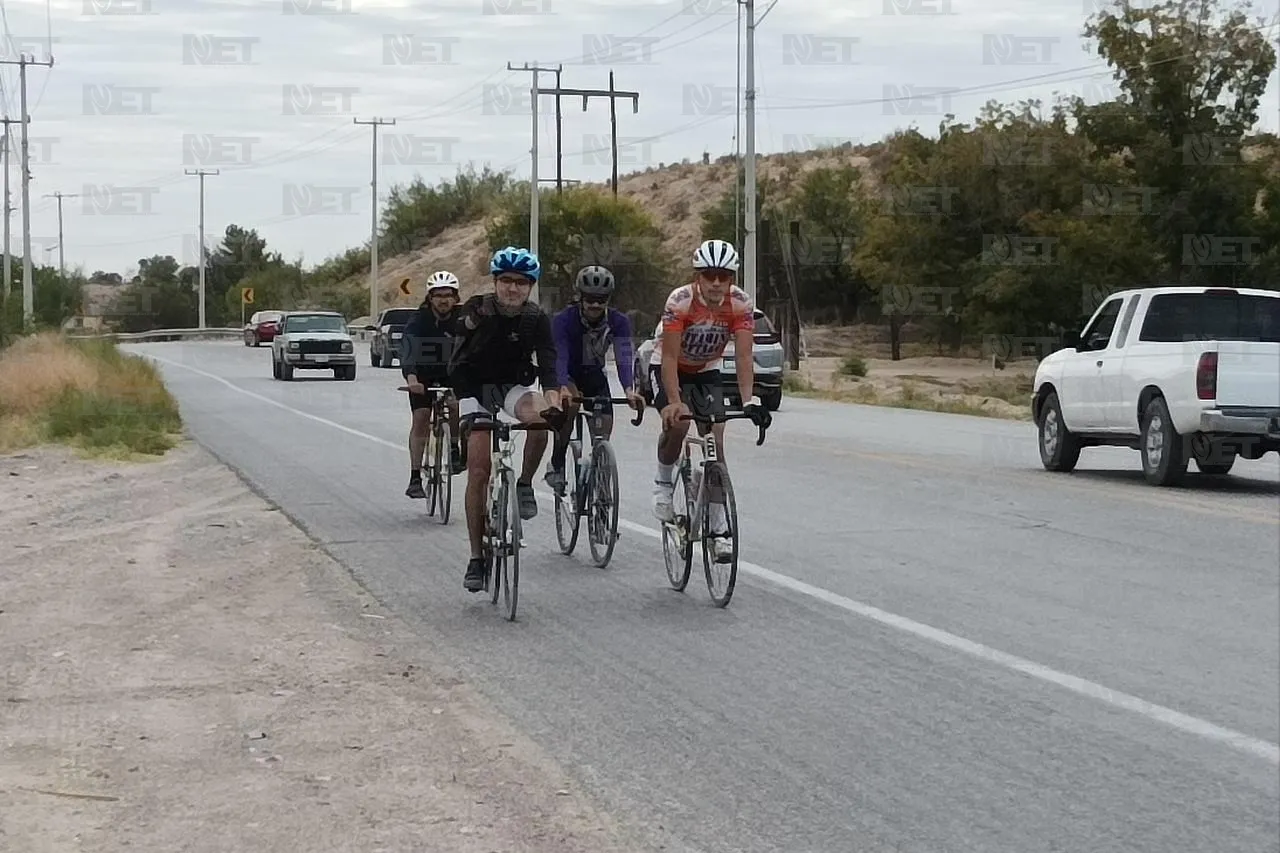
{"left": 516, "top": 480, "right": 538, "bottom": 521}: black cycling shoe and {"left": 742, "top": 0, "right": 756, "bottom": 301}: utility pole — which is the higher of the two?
{"left": 742, "top": 0, "right": 756, "bottom": 301}: utility pole

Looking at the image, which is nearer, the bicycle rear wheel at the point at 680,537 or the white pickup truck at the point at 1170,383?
the bicycle rear wheel at the point at 680,537

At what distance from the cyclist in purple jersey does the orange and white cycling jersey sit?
20.2 inches

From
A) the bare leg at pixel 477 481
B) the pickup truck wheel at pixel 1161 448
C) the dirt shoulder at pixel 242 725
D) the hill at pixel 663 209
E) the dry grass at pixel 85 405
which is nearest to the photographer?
the dirt shoulder at pixel 242 725

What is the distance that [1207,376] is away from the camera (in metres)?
16.0

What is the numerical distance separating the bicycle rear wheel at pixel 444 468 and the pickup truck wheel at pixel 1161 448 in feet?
21.8

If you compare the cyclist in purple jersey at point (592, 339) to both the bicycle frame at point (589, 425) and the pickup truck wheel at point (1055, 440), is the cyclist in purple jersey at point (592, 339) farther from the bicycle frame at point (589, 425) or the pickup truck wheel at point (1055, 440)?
the pickup truck wheel at point (1055, 440)

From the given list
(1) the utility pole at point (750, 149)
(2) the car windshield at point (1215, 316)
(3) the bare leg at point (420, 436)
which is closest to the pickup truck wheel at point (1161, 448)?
(2) the car windshield at point (1215, 316)

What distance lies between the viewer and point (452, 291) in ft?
45.0

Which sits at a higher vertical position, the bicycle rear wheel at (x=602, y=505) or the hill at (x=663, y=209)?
the hill at (x=663, y=209)

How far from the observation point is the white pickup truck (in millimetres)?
16000

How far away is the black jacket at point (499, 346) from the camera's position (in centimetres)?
958

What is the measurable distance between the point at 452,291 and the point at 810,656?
5987 mm

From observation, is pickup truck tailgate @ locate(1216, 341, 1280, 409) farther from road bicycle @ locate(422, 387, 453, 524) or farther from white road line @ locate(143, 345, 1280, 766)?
road bicycle @ locate(422, 387, 453, 524)

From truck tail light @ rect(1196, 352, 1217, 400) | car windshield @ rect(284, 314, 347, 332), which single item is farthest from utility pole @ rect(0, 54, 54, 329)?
truck tail light @ rect(1196, 352, 1217, 400)
